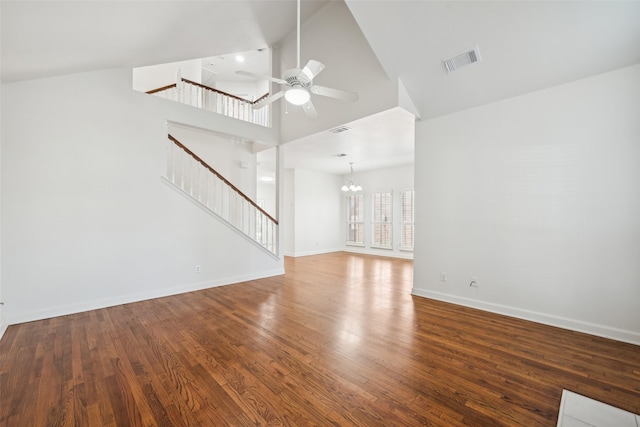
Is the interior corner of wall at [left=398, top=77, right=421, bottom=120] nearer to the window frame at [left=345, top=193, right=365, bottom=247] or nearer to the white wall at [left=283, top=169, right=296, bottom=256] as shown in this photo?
the white wall at [left=283, top=169, right=296, bottom=256]

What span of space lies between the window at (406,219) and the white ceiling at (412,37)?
15.0ft

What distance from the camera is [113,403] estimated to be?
6.06ft

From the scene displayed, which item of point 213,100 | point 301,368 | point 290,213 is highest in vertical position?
point 213,100

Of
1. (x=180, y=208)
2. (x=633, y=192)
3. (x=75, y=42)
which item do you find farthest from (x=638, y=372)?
(x=75, y=42)

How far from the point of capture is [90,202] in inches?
145

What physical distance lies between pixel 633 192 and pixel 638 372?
69.2 inches

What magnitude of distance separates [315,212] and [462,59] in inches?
267

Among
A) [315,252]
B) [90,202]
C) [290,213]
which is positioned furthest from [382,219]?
[90,202]

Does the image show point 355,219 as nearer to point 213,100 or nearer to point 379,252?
point 379,252

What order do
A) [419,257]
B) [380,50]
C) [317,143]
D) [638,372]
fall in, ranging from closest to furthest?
[638,372] → [380,50] → [419,257] → [317,143]

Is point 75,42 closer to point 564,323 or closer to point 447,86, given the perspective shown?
point 447,86

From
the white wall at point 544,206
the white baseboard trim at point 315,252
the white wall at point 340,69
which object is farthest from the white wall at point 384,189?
the white wall at point 340,69

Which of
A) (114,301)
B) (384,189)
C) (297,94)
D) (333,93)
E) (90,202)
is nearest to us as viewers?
(297,94)

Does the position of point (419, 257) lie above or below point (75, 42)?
below
